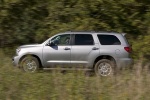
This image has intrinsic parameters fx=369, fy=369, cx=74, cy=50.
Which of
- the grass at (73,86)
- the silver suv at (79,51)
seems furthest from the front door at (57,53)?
the grass at (73,86)

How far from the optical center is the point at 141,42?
50.5 feet

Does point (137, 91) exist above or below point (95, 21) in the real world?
below

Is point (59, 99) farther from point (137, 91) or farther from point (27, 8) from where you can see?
point (27, 8)

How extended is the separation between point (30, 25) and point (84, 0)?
3.02 metres

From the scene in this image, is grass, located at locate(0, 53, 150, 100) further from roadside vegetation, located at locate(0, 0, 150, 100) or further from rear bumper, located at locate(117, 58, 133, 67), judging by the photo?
roadside vegetation, located at locate(0, 0, 150, 100)

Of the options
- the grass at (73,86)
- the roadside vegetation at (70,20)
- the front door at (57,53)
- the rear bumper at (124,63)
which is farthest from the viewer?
the roadside vegetation at (70,20)

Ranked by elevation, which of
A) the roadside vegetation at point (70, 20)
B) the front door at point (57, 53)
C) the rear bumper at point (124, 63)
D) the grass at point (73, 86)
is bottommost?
the grass at point (73, 86)

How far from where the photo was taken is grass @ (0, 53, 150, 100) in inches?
267

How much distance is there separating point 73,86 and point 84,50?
6.34 meters

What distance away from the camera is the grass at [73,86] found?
22.2ft

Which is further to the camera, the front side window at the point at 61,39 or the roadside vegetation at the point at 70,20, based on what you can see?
the roadside vegetation at the point at 70,20

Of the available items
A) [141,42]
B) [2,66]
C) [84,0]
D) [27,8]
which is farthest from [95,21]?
[2,66]

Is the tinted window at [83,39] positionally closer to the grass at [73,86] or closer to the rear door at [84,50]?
the rear door at [84,50]

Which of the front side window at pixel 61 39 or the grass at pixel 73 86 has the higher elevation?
the front side window at pixel 61 39
